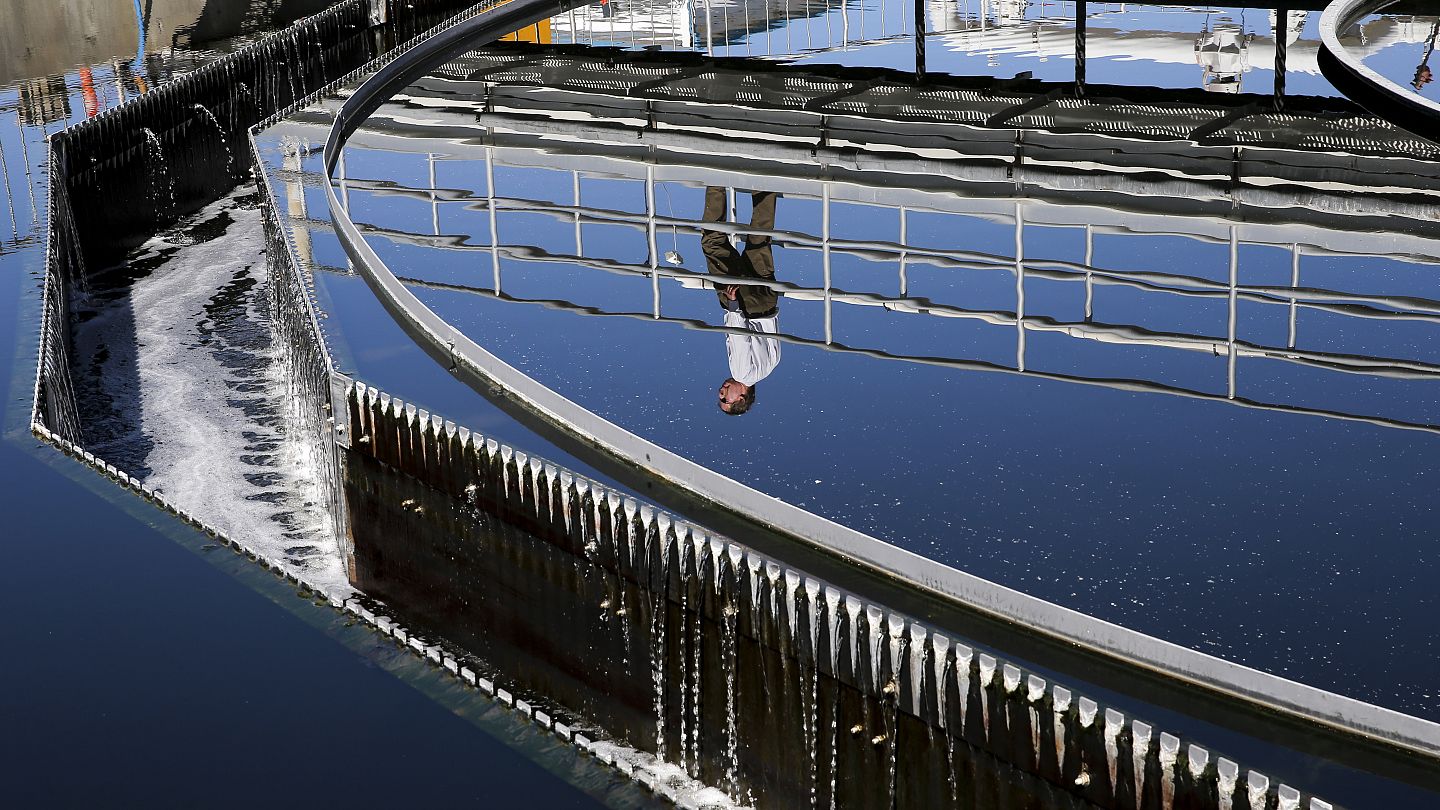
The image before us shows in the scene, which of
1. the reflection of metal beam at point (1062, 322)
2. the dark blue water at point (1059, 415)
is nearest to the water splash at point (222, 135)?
the dark blue water at point (1059, 415)

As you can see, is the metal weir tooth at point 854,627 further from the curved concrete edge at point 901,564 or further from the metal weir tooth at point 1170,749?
the metal weir tooth at point 1170,749

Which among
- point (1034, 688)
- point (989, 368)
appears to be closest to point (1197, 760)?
point (1034, 688)

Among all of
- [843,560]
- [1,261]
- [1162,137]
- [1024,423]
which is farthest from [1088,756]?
[1,261]

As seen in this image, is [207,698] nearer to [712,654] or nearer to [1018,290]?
[712,654]

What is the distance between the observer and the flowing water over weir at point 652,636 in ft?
18.1

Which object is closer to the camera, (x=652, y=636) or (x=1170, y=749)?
(x=1170, y=749)

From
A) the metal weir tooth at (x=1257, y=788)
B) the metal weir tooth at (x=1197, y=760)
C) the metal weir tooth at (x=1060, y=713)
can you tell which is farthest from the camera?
the metal weir tooth at (x=1060, y=713)

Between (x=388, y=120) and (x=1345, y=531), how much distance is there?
11.9m

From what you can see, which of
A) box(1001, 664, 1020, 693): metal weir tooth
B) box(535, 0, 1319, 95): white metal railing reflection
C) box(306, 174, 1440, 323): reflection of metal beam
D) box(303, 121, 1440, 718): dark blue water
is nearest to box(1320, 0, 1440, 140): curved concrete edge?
box(535, 0, 1319, 95): white metal railing reflection

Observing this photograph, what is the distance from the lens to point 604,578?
7543mm

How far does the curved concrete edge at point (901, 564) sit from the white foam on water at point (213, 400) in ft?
4.80

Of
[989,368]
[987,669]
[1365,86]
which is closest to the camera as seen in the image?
[987,669]

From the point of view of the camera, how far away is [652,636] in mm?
7383

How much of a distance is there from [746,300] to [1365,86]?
599 cm
